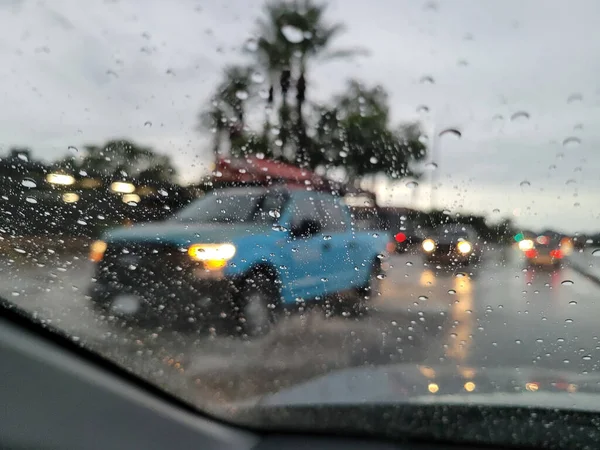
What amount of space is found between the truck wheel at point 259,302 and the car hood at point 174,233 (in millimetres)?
418

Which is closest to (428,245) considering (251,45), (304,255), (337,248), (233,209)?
(337,248)

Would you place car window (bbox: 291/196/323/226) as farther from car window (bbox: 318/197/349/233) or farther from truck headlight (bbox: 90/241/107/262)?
truck headlight (bbox: 90/241/107/262)

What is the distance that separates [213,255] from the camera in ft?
18.0

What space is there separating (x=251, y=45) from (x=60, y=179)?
1.76 meters

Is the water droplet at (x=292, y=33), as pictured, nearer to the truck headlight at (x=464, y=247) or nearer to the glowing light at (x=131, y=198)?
the glowing light at (x=131, y=198)

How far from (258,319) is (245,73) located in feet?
6.37

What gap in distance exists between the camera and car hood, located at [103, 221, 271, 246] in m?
5.32

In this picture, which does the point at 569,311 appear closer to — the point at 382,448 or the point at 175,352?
the point at 382,448

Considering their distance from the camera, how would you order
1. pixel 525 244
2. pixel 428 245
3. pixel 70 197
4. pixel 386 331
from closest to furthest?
pixel 70 197 < pixel 386 331 < pixel 525 244 < pixel 428 245

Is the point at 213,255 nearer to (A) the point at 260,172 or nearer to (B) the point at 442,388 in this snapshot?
(A) the point at 260,172

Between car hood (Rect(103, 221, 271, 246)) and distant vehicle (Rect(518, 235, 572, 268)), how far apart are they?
2.37 m

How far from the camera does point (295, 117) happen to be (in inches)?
201

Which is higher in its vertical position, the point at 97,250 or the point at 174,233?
the point at 174,233

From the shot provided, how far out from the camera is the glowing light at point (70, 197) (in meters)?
4.94
